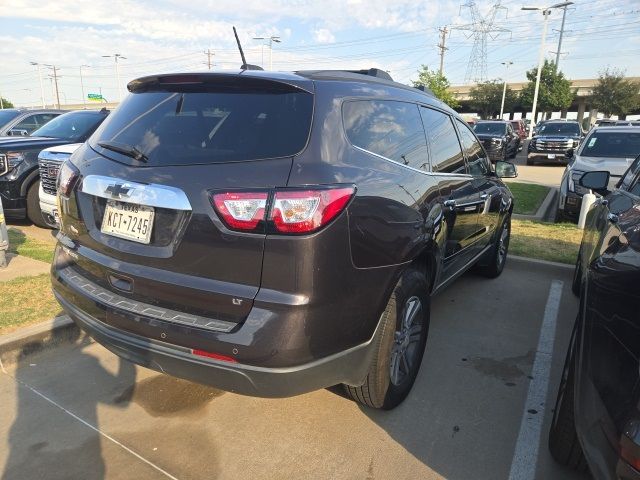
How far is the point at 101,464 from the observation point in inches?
98.1

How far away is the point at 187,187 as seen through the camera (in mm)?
2178

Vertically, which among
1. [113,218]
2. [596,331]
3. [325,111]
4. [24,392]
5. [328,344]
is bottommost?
[24,392]

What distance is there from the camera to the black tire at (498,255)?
17.2ft

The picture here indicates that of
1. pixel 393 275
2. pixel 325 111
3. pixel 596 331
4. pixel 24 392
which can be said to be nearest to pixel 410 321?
pixel 393 275

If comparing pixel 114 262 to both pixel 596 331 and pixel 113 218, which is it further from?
pixel 596 331

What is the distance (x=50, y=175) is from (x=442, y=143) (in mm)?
4741

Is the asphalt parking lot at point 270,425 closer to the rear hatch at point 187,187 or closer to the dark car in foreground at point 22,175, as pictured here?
the rear hatch at point 187,187

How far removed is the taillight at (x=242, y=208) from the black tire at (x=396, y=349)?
0.90 m

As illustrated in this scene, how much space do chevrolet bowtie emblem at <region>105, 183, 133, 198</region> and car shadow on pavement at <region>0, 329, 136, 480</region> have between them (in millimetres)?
1338

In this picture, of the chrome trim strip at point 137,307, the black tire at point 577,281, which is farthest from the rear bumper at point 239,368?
the black tire at point 577,281

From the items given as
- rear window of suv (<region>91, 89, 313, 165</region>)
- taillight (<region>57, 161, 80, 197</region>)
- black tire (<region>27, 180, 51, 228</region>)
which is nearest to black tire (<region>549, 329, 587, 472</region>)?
rear window of suv (<region>91, 89, 313, 165</region>)

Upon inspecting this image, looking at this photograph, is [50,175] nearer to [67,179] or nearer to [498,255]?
[67,179]

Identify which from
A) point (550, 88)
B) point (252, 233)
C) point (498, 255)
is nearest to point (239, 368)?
point (252, 233)

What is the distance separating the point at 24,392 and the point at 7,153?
4923 millimetres
